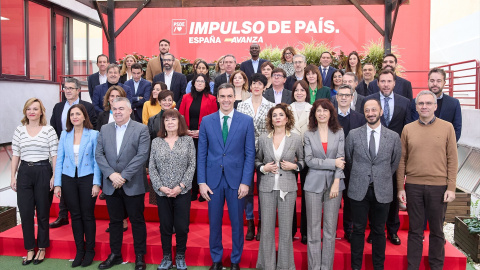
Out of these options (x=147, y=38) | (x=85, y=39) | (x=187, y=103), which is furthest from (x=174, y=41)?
(x=187, y=103)

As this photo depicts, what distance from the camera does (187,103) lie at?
4727 mm

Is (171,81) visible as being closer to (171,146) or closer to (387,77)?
(171,146)

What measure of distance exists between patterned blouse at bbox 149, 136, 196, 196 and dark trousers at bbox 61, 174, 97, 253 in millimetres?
719

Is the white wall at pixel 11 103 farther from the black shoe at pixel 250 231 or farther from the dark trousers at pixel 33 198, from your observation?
the black shoe at pixel 250 231

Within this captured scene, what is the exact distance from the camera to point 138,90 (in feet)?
18.3

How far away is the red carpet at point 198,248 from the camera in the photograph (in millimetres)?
3814

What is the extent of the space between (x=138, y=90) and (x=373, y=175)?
3.48 meters

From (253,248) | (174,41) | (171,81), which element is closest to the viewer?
(253,248)

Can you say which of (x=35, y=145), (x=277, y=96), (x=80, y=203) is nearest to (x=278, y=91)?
(x=277, y=96)

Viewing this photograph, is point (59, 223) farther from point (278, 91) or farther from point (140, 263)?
point (278, 91)

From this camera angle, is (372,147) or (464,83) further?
(464,83)

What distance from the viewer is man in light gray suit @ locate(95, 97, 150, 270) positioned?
148 inches

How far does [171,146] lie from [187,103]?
1114 millimetres

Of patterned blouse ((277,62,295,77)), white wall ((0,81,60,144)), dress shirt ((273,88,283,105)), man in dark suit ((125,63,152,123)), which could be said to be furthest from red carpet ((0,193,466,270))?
white wall ((0,81,60,144))
